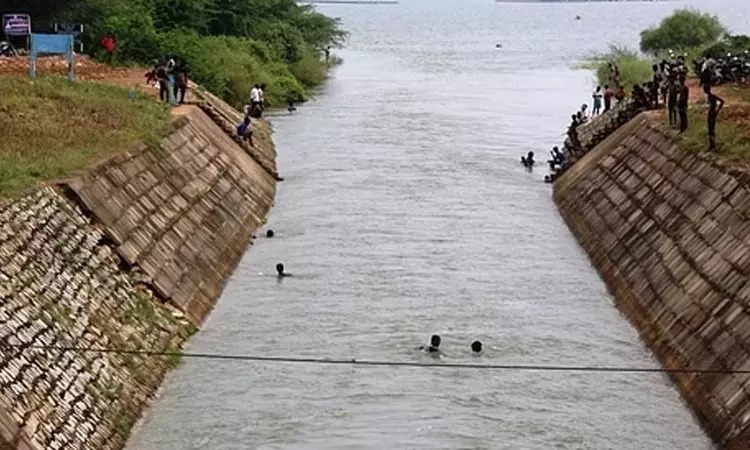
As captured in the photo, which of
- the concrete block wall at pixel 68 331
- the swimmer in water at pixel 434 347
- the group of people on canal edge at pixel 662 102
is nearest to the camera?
the concrete block wall at pixel 68 331

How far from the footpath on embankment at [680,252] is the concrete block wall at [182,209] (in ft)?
32.7

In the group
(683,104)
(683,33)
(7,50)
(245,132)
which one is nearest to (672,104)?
(683,104)

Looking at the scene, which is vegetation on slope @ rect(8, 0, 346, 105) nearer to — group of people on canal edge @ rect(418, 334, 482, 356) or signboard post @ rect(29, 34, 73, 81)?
signboard post @ rect(29, 34, 73, 81)

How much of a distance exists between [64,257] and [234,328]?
4.72 metres

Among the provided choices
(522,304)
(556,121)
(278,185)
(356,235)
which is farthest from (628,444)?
(556,121)

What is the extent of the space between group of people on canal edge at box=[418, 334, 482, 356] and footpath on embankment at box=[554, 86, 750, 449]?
365 centimetres

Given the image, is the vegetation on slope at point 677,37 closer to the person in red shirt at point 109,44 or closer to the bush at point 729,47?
the bush at point 729,47

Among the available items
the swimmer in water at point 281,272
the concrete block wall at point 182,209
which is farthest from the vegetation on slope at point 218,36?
the swimmer in water at point 281,272

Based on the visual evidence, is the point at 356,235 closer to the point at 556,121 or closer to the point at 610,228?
the point at 610,228

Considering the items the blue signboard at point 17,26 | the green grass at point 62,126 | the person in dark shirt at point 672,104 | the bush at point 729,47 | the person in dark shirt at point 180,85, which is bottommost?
the person in dark shirt at point 180,85

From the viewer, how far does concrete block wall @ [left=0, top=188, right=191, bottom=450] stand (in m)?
18.6

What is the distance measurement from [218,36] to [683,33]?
35.2 metres

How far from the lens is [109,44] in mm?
57156

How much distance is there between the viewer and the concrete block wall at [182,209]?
1091 inches
